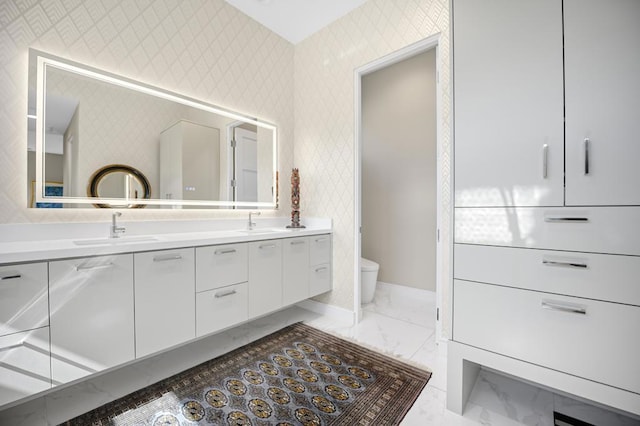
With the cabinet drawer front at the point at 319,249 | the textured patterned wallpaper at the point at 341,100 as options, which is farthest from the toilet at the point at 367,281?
the cabinet drawer front at the point at 319,249

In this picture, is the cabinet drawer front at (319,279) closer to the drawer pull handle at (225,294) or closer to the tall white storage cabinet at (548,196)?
the drawer pull handle at (225,294)

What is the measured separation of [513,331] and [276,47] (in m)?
3.13

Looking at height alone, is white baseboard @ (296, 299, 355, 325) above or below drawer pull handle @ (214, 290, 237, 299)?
below

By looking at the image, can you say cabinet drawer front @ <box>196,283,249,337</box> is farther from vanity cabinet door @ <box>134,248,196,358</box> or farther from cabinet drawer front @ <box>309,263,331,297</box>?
cabinet drawer front @ <box>309,263,331,297</box>

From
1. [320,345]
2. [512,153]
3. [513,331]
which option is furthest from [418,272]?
[512,153]

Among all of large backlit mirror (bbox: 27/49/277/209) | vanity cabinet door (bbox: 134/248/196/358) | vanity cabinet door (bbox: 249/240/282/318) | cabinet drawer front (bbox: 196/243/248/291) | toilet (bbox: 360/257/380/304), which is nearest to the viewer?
vanity cabinet door (bbox: 134/248/196/358)

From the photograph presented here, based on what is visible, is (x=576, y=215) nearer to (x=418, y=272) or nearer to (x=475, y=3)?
(x=475, y=3)

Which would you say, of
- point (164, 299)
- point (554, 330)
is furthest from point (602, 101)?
point (164, 299)

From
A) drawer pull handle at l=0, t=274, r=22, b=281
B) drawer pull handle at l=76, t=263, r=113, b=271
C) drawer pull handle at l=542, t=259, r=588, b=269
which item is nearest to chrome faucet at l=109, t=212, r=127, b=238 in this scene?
drawer pull handle at l=76, t=263, r=113, b=271

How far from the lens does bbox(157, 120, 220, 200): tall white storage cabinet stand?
2.13 metres

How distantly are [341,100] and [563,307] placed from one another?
2.27m

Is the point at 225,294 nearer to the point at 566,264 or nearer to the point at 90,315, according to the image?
the point at 90,315

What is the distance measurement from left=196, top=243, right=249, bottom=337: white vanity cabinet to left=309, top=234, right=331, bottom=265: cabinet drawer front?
714 millimetres

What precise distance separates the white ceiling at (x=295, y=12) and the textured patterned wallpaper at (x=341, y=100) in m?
0.08
